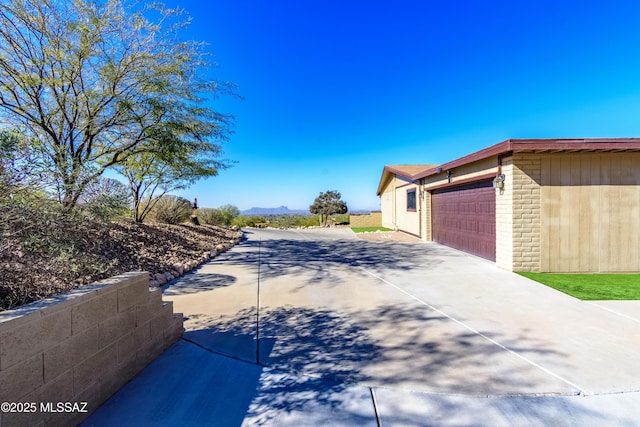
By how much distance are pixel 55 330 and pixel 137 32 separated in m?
7.82

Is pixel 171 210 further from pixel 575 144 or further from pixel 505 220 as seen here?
pixel 575 144

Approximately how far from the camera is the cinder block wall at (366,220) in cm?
2695

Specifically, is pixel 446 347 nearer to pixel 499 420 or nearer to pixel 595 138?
pixel 499 420

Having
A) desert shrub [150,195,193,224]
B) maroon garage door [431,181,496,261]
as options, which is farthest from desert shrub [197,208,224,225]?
maroon garage door [431,181,496,261]

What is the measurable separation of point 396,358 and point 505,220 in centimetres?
593

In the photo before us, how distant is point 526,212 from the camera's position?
7.32m

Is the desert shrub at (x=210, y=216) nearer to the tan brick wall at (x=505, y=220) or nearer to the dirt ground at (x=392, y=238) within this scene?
the dirt ground at (x=392, y=238)

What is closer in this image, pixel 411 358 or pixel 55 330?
pixel 55 330

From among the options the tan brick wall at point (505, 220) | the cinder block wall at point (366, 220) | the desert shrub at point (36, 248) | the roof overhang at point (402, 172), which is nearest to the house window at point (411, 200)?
the roof overhang at point (402, 172)

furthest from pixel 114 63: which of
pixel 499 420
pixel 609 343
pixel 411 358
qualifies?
pixel 609 343

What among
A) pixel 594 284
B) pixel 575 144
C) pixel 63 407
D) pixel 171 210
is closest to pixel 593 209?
pixel 575 144

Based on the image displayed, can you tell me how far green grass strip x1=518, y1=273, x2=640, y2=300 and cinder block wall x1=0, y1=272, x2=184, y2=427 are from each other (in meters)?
6.80

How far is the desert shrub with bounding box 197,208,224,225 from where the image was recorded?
20.7m

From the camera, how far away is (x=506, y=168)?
25.0 feet
